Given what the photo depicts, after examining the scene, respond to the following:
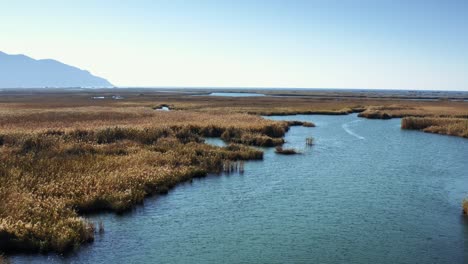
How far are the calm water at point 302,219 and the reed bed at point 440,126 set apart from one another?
24757mm

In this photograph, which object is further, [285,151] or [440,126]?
[440,126]

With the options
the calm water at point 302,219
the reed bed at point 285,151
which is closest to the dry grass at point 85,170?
the calm water at point 302,219

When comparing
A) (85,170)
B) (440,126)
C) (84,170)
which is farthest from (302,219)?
(440,126)

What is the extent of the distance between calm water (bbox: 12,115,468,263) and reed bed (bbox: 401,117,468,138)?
2476 centimetres

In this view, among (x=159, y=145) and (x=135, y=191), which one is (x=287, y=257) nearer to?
(x=135, y=191)

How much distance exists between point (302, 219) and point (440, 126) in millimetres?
50880

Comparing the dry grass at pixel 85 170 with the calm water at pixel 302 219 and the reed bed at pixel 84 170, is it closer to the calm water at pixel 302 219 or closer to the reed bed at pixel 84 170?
the reed bed at pixel 84 170

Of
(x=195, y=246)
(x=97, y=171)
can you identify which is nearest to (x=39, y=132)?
(x=97, y=171)

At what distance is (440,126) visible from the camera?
217 ft

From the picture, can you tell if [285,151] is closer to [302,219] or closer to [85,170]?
[302,219]

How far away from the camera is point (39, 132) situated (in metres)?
41.7

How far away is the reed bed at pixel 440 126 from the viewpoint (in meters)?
61.5

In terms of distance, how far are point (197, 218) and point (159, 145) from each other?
17711 mm

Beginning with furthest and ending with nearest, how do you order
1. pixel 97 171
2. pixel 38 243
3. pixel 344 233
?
pixel 97 171 → pixel 344 233 → pixel 38 243
